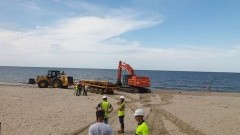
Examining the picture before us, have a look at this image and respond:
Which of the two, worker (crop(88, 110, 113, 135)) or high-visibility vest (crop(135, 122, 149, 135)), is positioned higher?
worker (crop(88, 110, 113, 135))

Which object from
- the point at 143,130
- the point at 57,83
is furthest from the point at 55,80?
the point at 143,130

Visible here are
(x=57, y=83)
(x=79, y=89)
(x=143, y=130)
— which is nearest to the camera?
(x=143, y=130)

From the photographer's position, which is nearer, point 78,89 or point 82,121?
point 82,121

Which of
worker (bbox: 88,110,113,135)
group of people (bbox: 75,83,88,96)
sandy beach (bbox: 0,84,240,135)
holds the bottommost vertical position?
sandy beach (bbox: 0,84,240,135)

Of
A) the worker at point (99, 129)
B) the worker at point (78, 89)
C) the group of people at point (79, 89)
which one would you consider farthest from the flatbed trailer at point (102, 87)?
the worker at point (99, 129)

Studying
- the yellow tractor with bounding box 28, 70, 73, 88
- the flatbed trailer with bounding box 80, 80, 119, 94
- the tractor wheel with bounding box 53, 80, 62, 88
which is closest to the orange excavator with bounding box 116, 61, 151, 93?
the flatbed trailer with bounding box 80, 80, 119, 94

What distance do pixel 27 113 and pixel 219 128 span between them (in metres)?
11.5

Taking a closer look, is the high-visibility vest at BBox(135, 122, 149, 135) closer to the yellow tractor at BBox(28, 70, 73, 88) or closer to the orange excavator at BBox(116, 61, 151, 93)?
the orange excavator at BBox(116, 61, 151, 93)

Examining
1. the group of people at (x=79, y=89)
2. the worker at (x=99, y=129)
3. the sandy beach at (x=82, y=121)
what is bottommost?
the sandy beach at (x=82, y=121)

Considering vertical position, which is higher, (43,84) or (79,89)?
(43,84)

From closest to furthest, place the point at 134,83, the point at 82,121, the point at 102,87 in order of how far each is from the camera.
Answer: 1. the point at 82,121
2. the point at 102,87
3. the point at 134,83

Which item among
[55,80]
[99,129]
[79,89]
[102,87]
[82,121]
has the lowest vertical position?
[82,121]

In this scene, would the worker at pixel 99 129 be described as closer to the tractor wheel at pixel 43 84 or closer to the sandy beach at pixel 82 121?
the sandy beach at pixel 82 121

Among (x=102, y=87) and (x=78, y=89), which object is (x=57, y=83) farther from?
(x=78, y=89)
